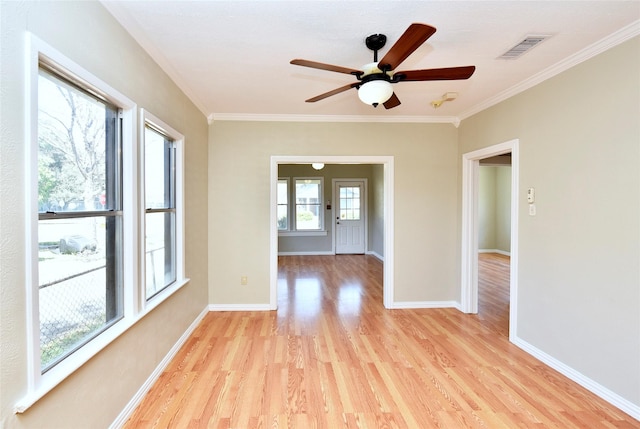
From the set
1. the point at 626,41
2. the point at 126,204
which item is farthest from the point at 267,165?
the point at 626,41

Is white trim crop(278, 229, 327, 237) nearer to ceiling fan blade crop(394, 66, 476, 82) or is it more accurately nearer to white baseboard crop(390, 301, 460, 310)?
white baseboard crop(390, 301, 460, 310)

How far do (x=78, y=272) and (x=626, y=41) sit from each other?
359cm

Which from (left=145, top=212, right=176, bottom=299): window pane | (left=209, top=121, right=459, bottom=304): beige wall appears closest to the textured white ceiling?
(left=209, top=121, right=459, bottom=304): beige wall

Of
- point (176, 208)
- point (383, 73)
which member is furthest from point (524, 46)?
point (176, 208)

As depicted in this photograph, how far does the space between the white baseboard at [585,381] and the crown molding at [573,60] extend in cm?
236

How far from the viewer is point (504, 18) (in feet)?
5.97

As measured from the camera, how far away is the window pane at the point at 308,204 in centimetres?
800

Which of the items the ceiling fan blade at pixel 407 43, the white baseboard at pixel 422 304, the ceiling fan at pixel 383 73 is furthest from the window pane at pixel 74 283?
the white baseboard at pixel 422 304

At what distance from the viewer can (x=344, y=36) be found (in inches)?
78.7

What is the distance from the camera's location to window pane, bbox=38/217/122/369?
1.32m

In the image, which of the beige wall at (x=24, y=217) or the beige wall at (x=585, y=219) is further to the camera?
the beige wall at (x=585, y=219)

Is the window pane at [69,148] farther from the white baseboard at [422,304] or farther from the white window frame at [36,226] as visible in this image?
the white baseboard at [422,304]

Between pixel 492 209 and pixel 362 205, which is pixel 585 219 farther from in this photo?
pixel 492 209

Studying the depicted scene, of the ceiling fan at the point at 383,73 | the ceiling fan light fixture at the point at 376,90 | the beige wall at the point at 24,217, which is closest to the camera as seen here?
the beige wall at the point at 24,217
